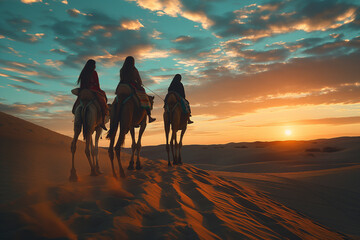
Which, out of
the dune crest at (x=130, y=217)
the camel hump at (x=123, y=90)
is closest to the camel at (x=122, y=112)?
the camel hump at (x=123, y=90)

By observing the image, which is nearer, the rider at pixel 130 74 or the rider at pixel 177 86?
the rider at pixel 130 74

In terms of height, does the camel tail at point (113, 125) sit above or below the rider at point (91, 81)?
below

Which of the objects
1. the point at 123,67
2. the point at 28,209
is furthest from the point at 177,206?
the point at 123,67

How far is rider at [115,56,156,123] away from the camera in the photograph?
6492mm

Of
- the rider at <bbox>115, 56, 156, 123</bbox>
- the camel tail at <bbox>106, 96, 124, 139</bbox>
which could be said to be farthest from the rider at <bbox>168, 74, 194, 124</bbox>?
the camel tail at <bbox>106, 96, 124, 139</bbox>

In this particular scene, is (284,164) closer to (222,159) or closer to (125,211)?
(222,159)

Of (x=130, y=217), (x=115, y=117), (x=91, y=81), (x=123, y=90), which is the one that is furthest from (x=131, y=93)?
(x=130, y=217)

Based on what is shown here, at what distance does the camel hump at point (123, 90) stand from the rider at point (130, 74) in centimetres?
20

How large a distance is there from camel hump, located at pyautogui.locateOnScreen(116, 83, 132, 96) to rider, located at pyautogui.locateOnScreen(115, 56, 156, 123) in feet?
0.64

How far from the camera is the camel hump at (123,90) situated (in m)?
6.17

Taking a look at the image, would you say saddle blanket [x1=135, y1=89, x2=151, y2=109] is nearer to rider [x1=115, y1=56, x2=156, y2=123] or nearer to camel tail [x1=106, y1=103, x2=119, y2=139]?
rider [x1=115, y1=56, x2=156, y2=123]

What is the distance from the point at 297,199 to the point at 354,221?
5.96 feet

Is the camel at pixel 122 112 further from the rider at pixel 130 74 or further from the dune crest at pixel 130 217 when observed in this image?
the dune crest at pixel 130 217

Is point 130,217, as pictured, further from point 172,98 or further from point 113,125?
point 172,98
